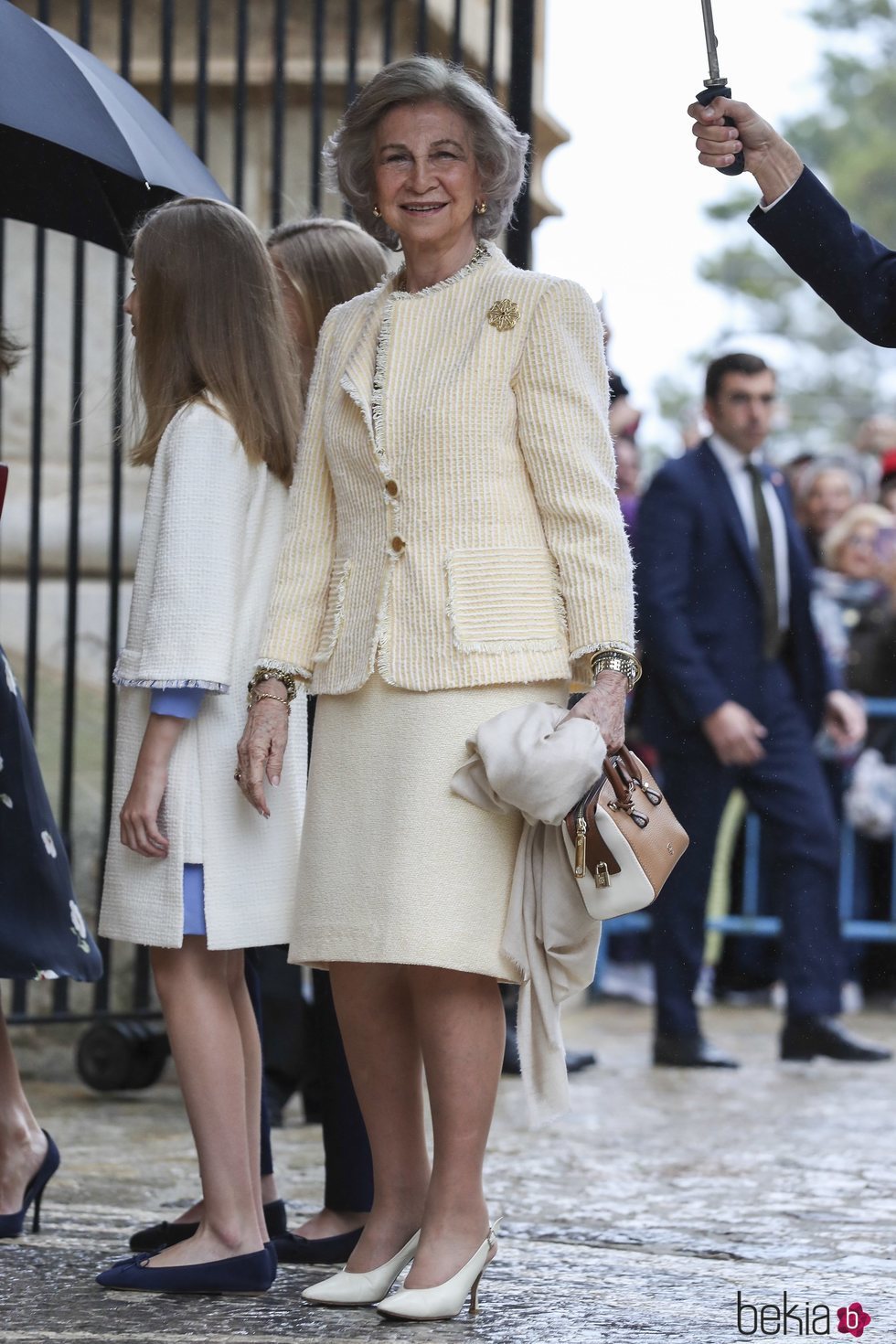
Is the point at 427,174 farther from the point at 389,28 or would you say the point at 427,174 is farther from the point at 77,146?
the point at 389,28

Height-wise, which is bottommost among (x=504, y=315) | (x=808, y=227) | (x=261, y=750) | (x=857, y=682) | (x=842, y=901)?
(x=842, y=901)

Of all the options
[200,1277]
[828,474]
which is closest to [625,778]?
[200,1277]

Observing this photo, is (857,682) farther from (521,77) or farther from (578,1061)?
(521,77)

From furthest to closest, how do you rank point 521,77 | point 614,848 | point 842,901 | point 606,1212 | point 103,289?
point 842,901 → point 103,289 → point 521,77 → point 606,1212 → point 614,848

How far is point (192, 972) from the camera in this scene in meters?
3.27

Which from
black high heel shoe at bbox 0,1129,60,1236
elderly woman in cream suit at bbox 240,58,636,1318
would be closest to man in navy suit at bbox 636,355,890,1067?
black high heel shoe at bbox 0,1129,60,1236

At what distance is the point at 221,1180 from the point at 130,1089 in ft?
6.91

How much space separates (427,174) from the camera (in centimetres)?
316

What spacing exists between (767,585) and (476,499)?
11.1 feet

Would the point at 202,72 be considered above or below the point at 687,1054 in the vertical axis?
above

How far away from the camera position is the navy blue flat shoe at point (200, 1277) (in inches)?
124

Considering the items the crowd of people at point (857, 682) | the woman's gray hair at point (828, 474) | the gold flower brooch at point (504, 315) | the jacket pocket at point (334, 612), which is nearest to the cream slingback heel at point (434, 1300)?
the jacket pocket at point (334, 612)

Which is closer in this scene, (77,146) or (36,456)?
(77,146)

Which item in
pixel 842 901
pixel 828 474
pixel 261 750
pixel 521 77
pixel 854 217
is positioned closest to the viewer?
pixel 261 750
